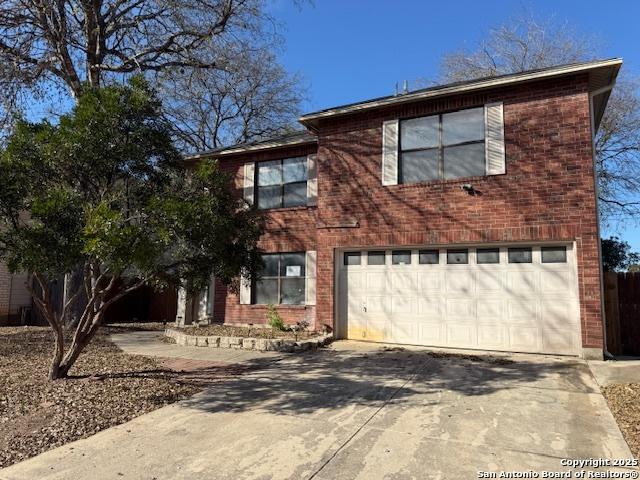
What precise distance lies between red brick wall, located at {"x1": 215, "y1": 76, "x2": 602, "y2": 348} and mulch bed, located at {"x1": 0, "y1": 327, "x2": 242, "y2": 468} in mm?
4686

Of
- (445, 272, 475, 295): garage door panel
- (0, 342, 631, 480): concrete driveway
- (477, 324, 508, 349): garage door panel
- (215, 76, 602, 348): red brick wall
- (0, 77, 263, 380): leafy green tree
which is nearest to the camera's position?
(0, 342, 631, 480): concrete driveway

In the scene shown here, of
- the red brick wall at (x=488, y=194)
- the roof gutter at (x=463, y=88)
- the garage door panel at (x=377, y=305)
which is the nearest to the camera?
the roof gutter at (x=463, y=88)

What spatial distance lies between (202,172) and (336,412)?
3851 mm

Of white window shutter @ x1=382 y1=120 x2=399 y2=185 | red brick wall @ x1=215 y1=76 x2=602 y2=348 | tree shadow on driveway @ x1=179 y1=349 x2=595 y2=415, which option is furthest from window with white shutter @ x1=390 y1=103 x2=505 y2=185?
tree shadow on driveway @ x1=179 y1=349 x2=595 y2=415

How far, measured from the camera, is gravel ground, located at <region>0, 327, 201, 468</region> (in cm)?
503

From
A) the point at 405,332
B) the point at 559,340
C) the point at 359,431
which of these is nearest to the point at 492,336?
the point at 559,340

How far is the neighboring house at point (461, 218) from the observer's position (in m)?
9.25

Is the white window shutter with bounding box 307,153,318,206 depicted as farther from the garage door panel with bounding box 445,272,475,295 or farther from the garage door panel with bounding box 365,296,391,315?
the garage door panel with bounding box 445,272,475,295

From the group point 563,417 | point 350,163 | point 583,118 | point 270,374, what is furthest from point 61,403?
point 583,118

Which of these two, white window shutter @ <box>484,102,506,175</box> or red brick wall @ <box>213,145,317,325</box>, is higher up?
white window shutter @ <box>484,102,506,175</box>

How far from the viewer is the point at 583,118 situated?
9.28 metres

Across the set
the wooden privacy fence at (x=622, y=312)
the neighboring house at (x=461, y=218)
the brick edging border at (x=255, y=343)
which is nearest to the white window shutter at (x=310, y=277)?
the neighboring house at (x=461, y=218)

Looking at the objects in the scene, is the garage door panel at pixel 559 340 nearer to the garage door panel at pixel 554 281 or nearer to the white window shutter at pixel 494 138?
the garage door panel at pixel 554 281

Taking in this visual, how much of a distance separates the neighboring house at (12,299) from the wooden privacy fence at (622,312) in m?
17.7
